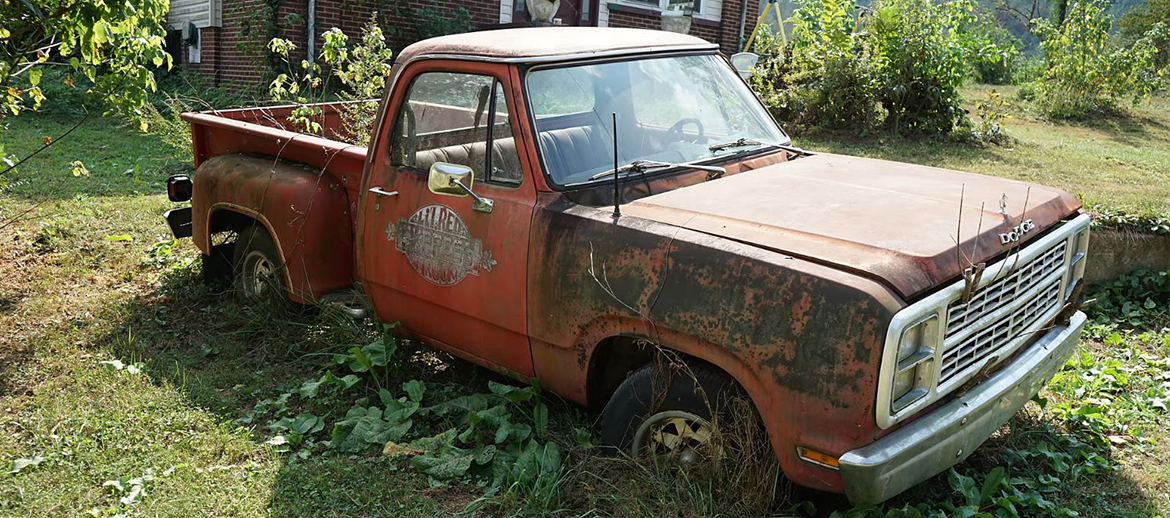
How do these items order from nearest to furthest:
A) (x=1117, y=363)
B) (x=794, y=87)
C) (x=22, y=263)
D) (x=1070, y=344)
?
(x=1070, y=344)
(x=1117, y=363)
(x=22, y=263)
(x=794, y=87)

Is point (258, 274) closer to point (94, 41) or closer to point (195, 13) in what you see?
point (94, 41)

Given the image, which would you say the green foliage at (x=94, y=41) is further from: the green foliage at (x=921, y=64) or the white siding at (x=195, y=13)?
the white siding at (x=195, y=13)

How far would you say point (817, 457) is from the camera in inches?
121

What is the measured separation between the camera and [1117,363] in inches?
204

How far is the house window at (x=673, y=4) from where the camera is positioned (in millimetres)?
16727

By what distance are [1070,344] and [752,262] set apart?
5.49 ft

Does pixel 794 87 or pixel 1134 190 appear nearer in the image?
pixel 1134 190

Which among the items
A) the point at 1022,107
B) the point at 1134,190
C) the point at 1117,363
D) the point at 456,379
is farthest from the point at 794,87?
the point at 456,379

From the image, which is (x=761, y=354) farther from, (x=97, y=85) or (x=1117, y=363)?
(x=97, y=85)

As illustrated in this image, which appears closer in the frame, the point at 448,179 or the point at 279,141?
the point at 448,179

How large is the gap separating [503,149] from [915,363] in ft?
6.21

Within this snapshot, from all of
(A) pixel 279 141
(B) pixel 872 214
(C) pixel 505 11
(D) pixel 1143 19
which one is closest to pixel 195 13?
(C) pixel 505 11

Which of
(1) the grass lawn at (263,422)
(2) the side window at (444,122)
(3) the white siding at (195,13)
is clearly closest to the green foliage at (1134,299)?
(1) the grass lawn at (263,422)

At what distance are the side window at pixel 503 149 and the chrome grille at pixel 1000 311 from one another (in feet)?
5.79
